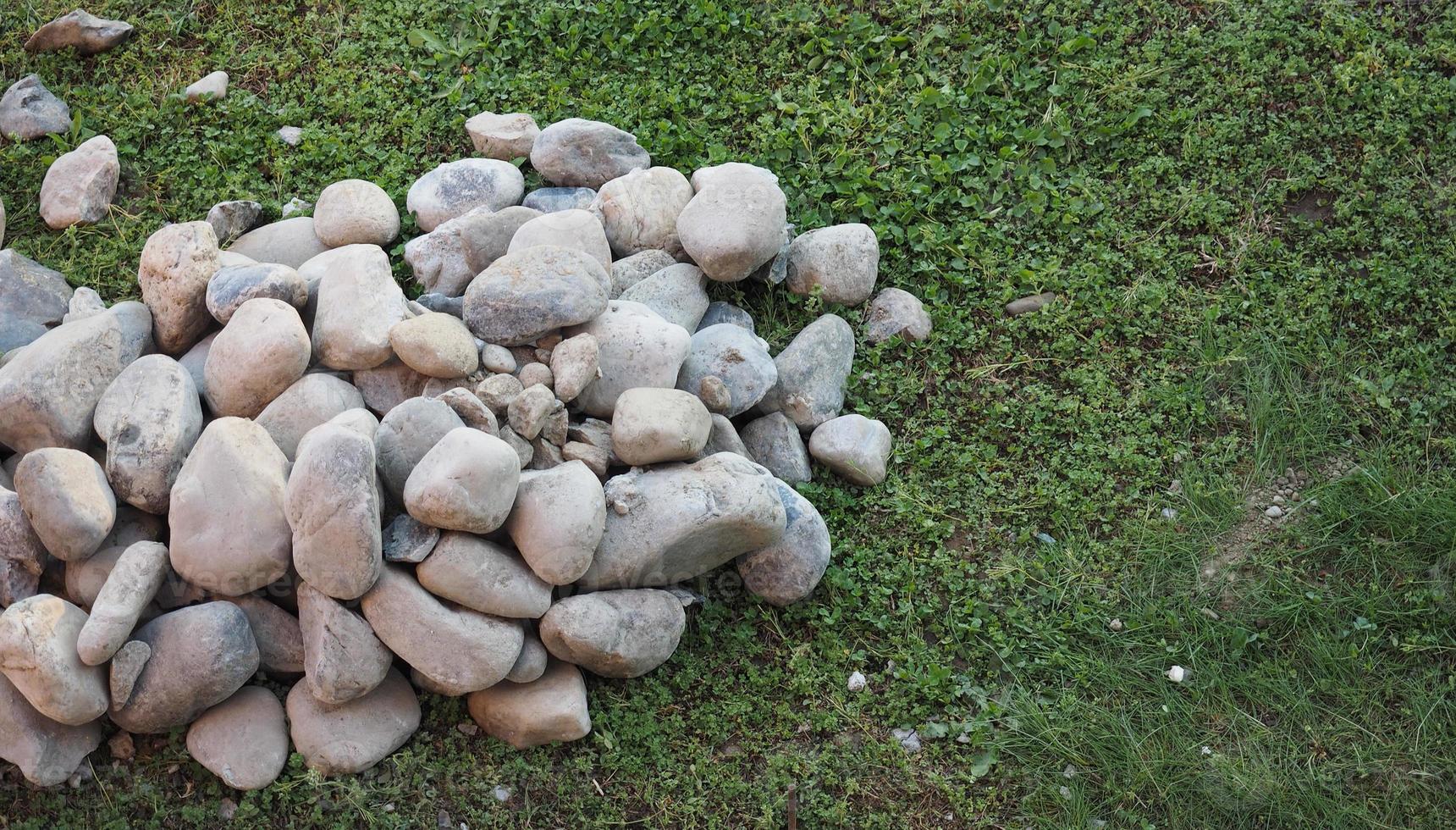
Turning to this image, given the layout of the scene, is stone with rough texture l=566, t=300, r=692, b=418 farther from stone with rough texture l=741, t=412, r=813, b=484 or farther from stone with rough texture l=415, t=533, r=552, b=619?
stone with rough texture l=415, t=533, r=552, b=619

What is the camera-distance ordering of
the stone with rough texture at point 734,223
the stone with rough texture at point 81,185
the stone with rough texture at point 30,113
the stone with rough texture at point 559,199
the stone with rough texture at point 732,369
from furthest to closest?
the stone with rough texture at point 30,113, the stone with rough texture at point 81,185, the stone with rough texture at point 559,199, the stone with rough texture at point 734,223, the stone with rough texture at point 732,369

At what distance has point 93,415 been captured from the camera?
3854 mm

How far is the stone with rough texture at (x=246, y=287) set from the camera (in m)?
4.01

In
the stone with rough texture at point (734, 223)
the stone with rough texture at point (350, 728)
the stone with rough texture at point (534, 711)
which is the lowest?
the stone with rough texture at point (350, 728)

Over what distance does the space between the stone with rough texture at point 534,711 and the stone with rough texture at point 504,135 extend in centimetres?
243

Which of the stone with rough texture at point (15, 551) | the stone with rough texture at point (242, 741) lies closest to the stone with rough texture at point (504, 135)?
the stone with rough texture at point (15, 551)

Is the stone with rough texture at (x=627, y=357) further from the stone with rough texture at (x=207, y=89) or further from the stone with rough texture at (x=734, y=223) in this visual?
the stone with rough texture at (x=207, y=89)

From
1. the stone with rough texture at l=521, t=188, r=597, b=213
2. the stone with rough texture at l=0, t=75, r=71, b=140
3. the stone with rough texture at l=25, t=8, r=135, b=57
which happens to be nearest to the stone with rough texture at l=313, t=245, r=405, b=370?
the stone with rough texture at l=521, t=188, r=597, b=213

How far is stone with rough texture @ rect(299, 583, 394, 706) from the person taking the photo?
348 centimetres

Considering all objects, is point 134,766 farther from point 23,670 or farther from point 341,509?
point 341,509

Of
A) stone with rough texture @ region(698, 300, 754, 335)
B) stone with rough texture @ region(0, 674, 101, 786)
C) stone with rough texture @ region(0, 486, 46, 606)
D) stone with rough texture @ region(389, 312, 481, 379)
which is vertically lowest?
stone with rough texture @ region(0, 674, 101, 786)

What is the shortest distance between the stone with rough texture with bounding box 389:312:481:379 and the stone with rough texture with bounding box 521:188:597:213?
3.47ft

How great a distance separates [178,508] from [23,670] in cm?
59

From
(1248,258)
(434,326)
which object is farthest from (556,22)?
(1248,258)
